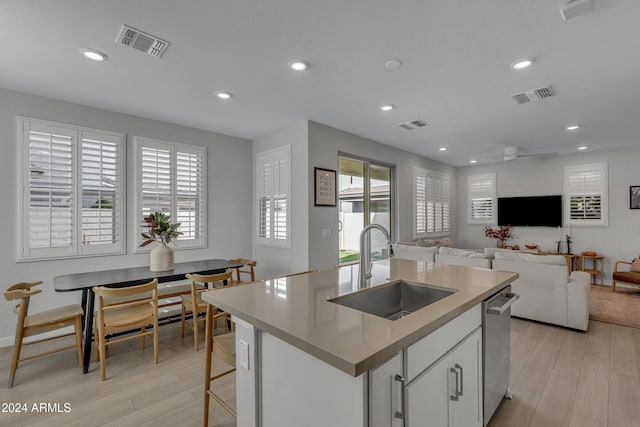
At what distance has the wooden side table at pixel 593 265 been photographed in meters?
5.73

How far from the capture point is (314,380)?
1.07m

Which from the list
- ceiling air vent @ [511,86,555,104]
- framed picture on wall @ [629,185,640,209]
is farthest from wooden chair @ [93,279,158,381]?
framed picture on wall @ [629,185,640,209]

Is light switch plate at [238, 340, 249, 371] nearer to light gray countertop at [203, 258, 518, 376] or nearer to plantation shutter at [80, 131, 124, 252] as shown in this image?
light gray countertop at [203, 258, 518, 376]

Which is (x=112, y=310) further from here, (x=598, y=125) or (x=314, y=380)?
(x=598, y=125)

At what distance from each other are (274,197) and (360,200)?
5.20ft

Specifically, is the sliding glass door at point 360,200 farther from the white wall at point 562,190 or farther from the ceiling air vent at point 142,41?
the white wall at point 562,190

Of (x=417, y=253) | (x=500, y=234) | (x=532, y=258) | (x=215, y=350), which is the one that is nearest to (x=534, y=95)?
(x=532, y=258)

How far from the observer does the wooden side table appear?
5730 millimetres

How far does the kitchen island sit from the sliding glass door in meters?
3.18

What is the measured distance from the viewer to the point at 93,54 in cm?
237

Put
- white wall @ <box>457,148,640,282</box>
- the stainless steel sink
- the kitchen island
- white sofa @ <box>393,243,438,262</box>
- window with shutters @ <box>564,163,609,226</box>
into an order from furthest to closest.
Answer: window with shutters @ <box>564,163,609,226</box> < white wall @ <box>457,148,640,282</box> < white sofa @ <box>393,243,438,262</box> < the stainless steel sink < the kitchen island

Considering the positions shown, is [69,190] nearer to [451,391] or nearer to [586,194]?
[451,391]

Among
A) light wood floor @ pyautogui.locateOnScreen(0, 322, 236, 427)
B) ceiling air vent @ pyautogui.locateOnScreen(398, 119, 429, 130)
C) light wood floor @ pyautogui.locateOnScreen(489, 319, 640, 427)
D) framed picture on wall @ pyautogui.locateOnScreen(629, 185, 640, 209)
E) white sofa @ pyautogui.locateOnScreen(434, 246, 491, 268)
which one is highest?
ceiling air vent @ pyautogui.locateOnScreen(398, 119, 429, 130)

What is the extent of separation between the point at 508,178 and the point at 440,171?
1.60 m
